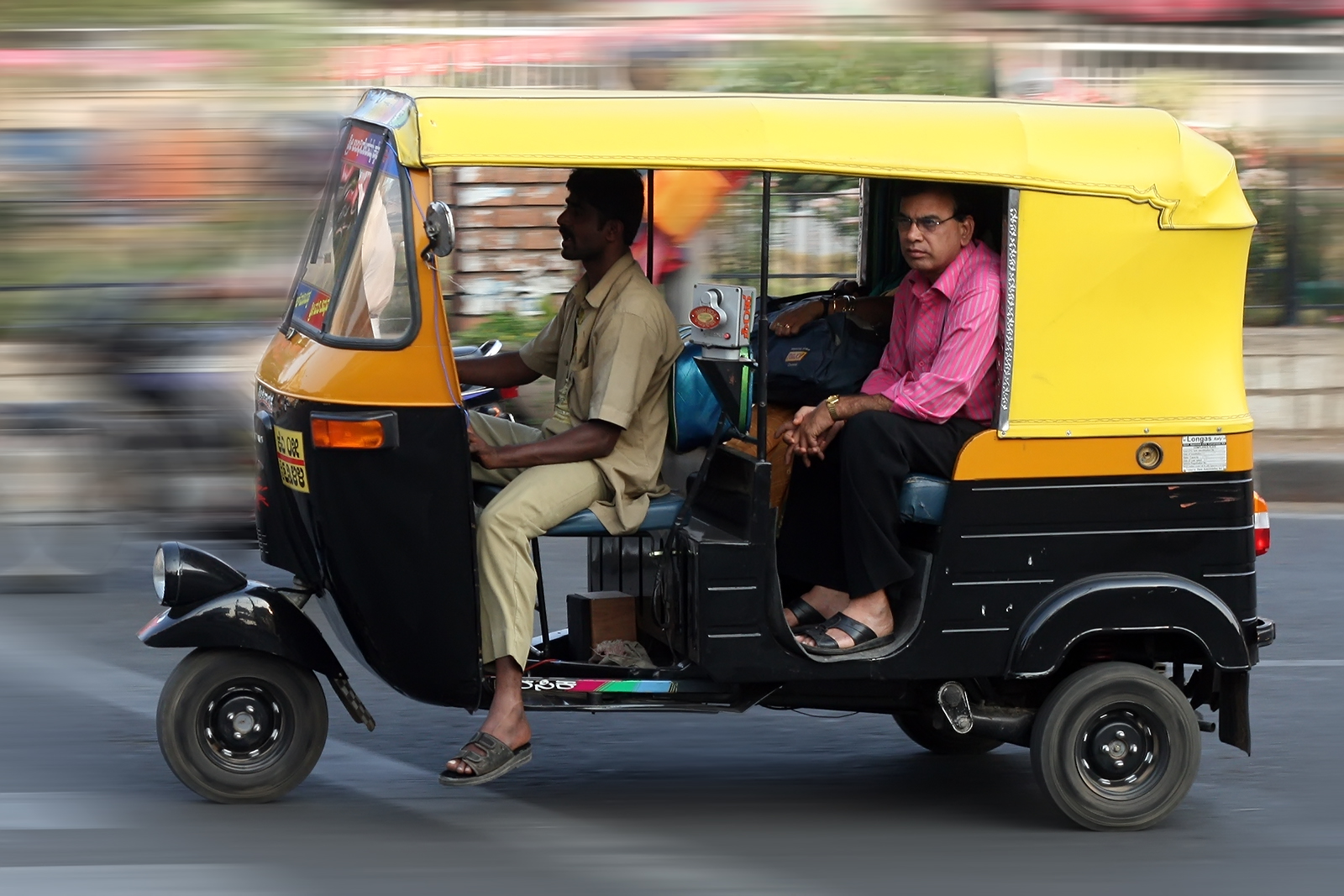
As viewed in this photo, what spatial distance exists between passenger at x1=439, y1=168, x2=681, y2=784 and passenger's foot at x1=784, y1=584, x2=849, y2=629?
512 mm

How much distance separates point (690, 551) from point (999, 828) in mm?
1175

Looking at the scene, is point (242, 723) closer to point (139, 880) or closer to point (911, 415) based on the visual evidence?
point (139, 880)

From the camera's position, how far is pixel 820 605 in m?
5.00

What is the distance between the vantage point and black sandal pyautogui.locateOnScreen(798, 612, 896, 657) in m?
4.71

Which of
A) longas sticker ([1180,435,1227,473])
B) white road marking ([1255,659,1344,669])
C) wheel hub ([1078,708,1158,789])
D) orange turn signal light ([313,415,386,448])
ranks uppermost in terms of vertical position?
orange turn signal light ([313,415,386,448])

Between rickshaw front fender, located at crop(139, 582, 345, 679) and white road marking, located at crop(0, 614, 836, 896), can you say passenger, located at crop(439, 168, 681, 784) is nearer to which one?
white road marking, located at crop(0, 614, 836, 896)

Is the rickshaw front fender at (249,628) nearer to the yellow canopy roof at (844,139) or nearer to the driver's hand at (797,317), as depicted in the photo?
the yellow canopy roof at (844,139)

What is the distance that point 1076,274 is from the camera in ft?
15.1

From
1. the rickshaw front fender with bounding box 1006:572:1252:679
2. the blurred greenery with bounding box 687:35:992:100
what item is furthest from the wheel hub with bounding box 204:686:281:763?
the blurred greenery with bounding box 687:35:992:100

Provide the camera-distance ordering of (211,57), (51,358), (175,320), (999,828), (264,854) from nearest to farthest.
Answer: (264,854) < (999,828) < (175,320) < (51,358) < (211,57)

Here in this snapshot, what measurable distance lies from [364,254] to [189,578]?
0.99 m

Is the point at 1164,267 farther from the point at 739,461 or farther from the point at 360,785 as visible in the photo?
the point at 360,785

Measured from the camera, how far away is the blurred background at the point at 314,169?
780 cm

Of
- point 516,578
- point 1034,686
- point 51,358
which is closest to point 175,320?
point 51,358
